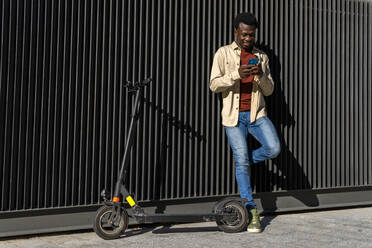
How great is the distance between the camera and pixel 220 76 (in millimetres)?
4910

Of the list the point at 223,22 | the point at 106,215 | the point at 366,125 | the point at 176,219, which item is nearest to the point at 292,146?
the point at 366,125

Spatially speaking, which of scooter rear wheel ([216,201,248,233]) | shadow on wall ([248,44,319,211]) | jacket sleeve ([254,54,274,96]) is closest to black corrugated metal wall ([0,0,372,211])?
shadow on wall ([248,44,319,211])

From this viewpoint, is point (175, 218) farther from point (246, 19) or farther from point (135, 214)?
point (246, 19)

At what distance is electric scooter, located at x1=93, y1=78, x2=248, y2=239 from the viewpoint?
407cm

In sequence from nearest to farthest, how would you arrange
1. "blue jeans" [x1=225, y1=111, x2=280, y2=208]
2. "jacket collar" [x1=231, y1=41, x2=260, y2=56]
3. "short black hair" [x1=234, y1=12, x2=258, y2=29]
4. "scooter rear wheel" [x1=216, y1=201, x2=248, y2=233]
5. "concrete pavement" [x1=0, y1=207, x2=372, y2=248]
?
"concrete pavement" [x1=0, y1=207, x2=372, y2=248] < "scooter rear wheel" [x1=216, y1=201, x2=248, y2=233] < "blue jeans" [x1=225, y1=111, x2=280, y2=208] < "short black hair" [x1=234, y1=12, x2=258, y2=29] < "jacket collar" [x1=231, y1=41, x2=260, y2=56]

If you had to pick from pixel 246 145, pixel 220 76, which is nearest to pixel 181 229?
pixel 246 145

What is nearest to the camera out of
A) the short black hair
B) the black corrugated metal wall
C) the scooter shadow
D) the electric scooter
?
the electric scooter

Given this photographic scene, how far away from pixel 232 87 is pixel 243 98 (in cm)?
16

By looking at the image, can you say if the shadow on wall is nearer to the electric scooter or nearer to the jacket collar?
the jacket collar

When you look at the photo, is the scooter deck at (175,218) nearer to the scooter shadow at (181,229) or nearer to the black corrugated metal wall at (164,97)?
the scooter shadow at (181,229)

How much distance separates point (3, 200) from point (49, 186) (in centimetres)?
40

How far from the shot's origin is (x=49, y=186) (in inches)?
169

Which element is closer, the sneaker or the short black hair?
the sneaker

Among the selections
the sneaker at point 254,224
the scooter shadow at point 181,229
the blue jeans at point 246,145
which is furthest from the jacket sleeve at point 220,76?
the scooter shadow at point 181,229
